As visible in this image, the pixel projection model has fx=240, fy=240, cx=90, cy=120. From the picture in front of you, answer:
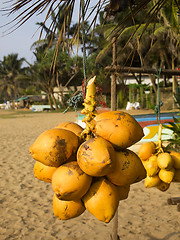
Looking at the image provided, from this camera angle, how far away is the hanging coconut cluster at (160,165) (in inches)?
70.6

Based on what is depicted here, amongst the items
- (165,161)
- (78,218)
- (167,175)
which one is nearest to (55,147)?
(165,161)

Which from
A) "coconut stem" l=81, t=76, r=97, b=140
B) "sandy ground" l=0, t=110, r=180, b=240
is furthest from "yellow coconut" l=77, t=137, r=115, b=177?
"sandy ground" l=0, t=110, r=180, b=240

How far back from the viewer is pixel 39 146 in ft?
3.33

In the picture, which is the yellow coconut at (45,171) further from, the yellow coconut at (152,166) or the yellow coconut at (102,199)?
the yellow coconut at (152,166)

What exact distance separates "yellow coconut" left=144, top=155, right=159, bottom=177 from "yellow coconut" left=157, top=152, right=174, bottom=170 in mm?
44

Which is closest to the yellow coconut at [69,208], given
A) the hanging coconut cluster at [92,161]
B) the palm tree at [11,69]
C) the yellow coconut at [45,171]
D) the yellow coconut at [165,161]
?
the hanging coconut cluster at [92,161]

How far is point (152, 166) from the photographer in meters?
1.84

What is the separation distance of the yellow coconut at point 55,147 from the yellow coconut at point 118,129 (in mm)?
122

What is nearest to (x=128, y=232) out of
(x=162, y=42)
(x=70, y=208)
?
(x=70, y=208)

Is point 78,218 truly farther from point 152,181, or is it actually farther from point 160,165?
point 160,165

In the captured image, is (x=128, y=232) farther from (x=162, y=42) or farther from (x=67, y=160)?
(x=162, y=42)

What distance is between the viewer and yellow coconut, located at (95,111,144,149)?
982 mm

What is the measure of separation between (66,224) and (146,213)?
130 cm

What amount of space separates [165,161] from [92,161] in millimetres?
1039
